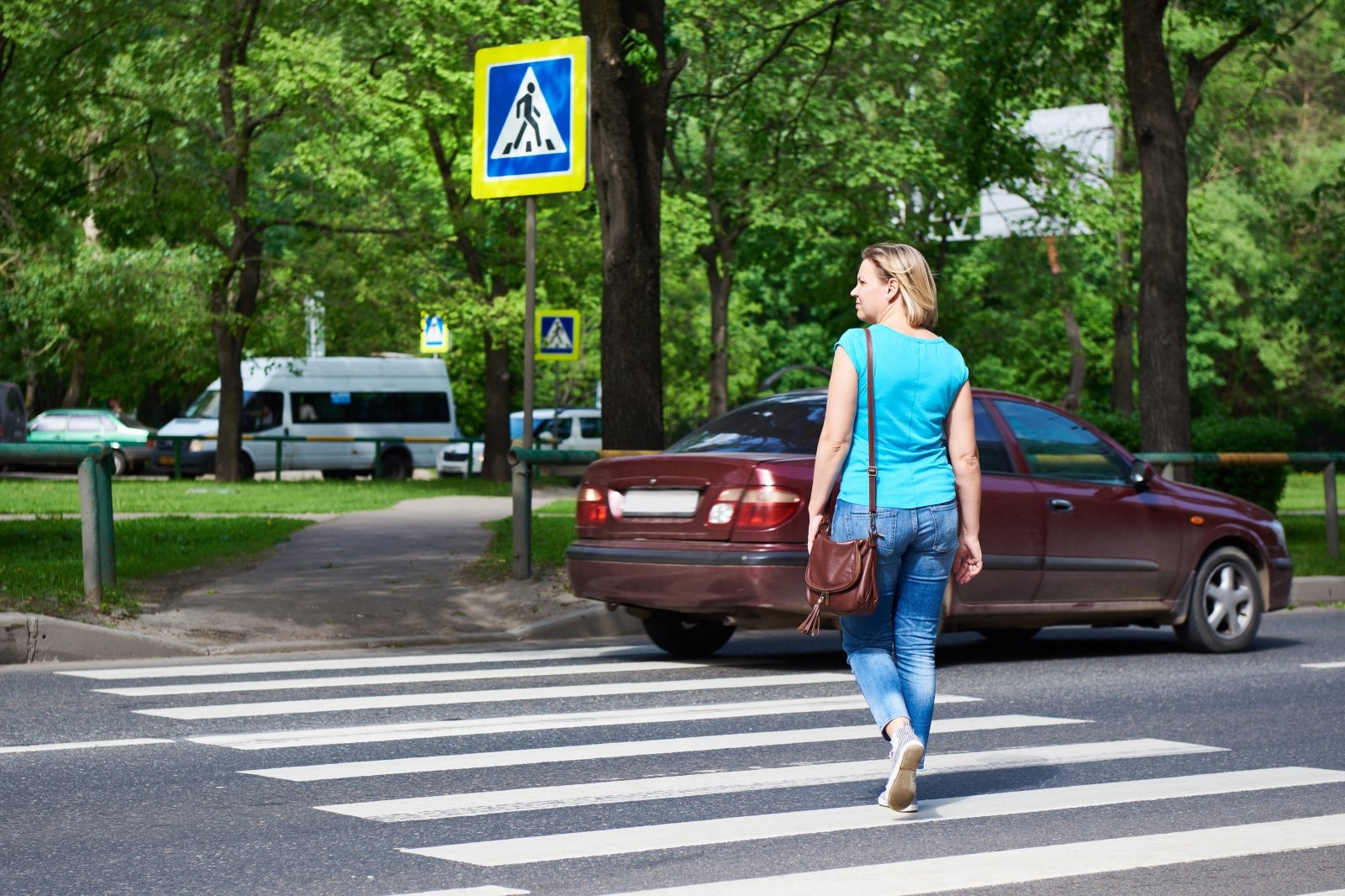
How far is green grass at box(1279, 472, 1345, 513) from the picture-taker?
30109 millimetres

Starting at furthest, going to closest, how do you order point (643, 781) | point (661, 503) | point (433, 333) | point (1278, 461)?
point (433, 333) < point (1278, 461) < point (661, 503) < point (643, 781)

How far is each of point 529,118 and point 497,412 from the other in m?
Answer: 22.0

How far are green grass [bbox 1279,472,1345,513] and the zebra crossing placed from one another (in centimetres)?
1649

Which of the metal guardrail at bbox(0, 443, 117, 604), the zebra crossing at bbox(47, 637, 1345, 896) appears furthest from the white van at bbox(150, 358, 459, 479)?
the zebra crossing at bbox(47, 637, 1345, 896)

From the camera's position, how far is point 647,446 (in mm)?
14656

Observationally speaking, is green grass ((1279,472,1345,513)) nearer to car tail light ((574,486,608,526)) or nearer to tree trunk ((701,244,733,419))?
tree trunk ((701,244,733,419))

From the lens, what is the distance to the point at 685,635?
36.5ft

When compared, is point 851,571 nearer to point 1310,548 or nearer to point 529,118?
point 529,118

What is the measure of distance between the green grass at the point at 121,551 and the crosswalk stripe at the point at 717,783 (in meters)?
5.22

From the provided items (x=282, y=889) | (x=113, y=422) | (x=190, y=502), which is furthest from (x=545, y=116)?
(x=113, y=422)

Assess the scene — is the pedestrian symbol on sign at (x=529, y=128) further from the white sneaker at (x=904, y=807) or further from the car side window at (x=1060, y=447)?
the white sneaker at (x=904, y=807)

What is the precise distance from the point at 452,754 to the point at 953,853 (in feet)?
7.98

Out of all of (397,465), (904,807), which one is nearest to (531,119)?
(904,807)

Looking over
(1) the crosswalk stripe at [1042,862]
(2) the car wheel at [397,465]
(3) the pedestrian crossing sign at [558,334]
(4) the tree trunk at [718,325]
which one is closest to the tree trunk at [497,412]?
(4) the tree trunk at [718,325]
